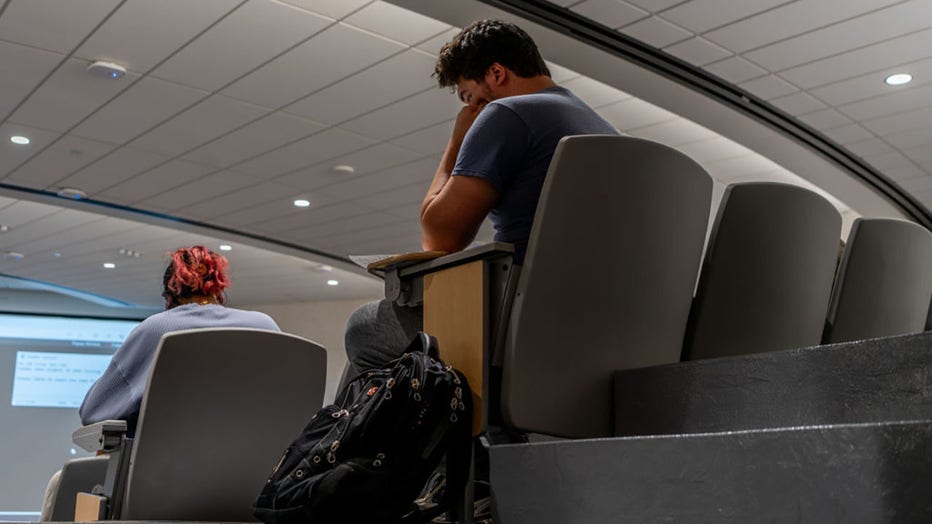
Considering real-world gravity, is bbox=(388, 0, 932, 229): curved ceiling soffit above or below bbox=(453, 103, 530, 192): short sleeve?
above

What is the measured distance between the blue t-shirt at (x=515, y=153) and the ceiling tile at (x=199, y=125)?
14.4ft

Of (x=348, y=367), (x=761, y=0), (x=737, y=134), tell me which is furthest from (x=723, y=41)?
(x=348, y=367)

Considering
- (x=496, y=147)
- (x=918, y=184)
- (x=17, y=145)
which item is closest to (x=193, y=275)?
(x=496, y=147)

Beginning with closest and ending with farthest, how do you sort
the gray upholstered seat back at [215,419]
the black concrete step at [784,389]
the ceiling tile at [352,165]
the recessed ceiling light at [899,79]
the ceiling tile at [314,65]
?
the black concrete step at [784,389]
the gray upholstered seat back at [215,419]
the ceiling tile at [314,65]
the recessed ceiling light at [899,79]
the ceiling tile at [352,165]

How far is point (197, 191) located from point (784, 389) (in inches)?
277

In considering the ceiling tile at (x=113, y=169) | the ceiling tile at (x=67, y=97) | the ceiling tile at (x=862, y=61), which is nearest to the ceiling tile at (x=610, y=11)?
the ceiling tile at (x=862, y=61)

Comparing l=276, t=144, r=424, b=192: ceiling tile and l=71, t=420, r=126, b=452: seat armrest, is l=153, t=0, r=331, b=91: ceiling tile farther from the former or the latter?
l=71, t=420, r=126, b=452: seat armrest

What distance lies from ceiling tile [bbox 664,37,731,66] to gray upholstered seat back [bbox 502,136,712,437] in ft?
11.2

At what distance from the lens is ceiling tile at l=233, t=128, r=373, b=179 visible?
20.8 feet

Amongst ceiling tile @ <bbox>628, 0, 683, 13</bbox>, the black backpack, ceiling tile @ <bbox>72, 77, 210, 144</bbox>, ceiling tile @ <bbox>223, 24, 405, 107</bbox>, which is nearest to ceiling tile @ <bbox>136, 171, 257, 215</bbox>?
ceiling tile @ <bbox>72, 77, 210, 144</bbox>

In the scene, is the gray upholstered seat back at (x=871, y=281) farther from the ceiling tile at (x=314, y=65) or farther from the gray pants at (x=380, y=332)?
the ceiling tile at (x=314, y=65)

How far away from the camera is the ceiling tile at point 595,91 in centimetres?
554

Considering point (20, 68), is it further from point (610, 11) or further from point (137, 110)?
point (610, 11)

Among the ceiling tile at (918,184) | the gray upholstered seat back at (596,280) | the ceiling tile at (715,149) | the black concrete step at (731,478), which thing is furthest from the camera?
the ceiling tile at (918,184)
